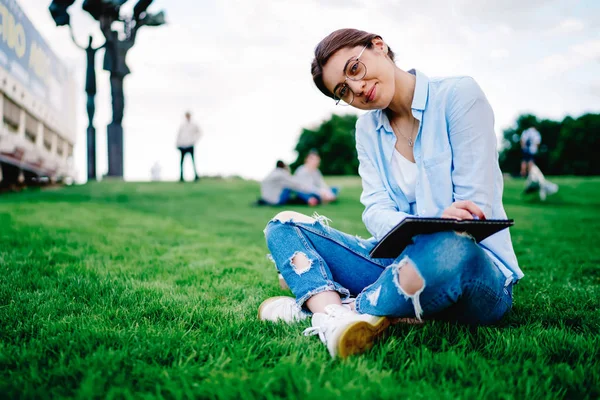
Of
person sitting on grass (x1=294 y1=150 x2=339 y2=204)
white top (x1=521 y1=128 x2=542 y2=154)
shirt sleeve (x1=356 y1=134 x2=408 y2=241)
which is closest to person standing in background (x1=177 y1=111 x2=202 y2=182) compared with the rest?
person sitting on grass (x1=294 y1=150 x2=339 y2=204)

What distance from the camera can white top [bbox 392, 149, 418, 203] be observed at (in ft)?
7.82

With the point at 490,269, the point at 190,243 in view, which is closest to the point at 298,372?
the point at 490,269

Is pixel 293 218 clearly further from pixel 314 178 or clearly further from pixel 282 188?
pixel 314 178

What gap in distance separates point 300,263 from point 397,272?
622 millimetres

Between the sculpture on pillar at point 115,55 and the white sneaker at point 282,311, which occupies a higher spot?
the sculpture on pillar at point 115,55

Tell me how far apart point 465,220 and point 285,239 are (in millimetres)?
1048

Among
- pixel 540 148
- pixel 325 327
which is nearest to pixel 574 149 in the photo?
pixel 540 148

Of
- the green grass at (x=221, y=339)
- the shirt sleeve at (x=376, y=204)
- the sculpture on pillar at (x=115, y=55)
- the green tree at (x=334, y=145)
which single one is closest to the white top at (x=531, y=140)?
the green grass at (x=221, y=339)

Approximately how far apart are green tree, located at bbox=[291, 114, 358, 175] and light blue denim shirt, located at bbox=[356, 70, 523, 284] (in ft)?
191

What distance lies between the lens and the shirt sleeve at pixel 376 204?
2.30 metres

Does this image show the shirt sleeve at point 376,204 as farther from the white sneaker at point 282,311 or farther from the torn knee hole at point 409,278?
the white sneaker at point 282,311

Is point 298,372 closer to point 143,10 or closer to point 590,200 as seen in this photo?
point 590,200

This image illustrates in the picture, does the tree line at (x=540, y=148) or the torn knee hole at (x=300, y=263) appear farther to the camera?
the tree line at (x=540, y=148)

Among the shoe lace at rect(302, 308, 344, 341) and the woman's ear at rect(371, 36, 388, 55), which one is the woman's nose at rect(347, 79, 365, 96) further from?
the shoe lace at rect(302, 308, 344, 341)
